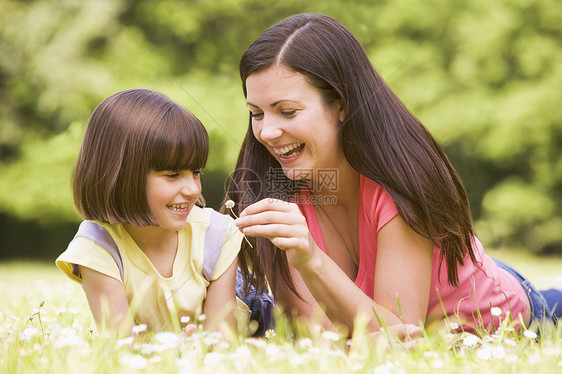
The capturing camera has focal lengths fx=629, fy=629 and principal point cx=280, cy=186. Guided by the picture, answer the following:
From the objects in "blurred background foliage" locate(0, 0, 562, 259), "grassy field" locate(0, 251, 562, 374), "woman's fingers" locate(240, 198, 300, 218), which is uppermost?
"blurred background foliage" locate(0, 0, 562, 259)

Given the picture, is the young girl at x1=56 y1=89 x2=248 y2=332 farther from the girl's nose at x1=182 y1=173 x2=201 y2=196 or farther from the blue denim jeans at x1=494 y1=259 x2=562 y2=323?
the blue denim jeans at x1=494 y1=259 x2=562 y2=323

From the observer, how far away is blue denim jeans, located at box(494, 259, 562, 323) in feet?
9.20

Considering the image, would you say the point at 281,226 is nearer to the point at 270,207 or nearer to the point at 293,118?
the point at 270,207

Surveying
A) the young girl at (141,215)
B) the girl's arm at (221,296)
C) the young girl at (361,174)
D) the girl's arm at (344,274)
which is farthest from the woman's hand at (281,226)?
the girl's arm at (221,296)

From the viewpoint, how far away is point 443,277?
250 centimetres

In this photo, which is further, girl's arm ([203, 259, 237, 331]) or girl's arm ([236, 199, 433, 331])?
girl's arm ([203, 259, 237, 331])

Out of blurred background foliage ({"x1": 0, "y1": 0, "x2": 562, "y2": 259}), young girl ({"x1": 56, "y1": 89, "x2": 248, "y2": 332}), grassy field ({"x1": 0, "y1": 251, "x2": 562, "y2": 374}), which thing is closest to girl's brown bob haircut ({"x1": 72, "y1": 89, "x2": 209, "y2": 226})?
young girl ({"x1": 56, "y1": 89, "x2": 248, "y2": 332})

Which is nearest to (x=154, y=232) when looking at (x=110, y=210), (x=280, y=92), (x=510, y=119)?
(x=110, y=210)

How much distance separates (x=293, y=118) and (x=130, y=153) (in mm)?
596

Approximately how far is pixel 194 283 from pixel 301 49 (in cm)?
98

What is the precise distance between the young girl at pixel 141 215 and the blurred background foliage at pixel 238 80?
6458mm

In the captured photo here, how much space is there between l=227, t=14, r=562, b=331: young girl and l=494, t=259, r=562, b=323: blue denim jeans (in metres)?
0.39

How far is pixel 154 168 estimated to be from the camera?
7.38 feet

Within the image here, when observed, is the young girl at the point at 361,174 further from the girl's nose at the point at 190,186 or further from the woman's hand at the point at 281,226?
the girl's nose at the point at 190,186
